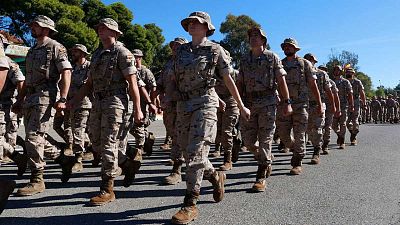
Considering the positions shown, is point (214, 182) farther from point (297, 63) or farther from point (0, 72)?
point (297, 63)

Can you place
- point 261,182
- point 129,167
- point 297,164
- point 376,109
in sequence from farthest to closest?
point 376,109
point 297,164
point 261,182
point 129,167

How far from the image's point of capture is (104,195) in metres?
4.70

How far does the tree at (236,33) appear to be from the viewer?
1905 inches

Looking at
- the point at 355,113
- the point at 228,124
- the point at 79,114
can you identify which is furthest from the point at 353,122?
the point at 79,114

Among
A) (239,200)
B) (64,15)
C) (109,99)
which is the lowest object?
(239,200)

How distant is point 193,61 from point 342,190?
8.84 feet

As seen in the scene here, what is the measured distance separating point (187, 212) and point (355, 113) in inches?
376

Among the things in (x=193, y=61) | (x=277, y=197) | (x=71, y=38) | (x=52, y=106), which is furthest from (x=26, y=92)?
(x=71, y=38)

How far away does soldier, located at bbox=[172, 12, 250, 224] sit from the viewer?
4.18m

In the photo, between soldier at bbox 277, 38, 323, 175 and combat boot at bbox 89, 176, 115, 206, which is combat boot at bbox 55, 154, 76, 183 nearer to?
combat boot at bbox 89, 176, 115, 206

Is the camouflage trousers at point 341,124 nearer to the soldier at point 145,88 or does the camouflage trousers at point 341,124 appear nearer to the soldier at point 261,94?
the soldier at point 145,88

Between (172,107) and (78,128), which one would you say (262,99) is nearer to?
(172,107)

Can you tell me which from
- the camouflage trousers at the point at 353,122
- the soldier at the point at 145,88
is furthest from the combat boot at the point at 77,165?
the camouflage trousers at the point at 353,122

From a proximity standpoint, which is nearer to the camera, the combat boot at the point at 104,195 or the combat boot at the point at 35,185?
the combat boot at the point at 104,195
